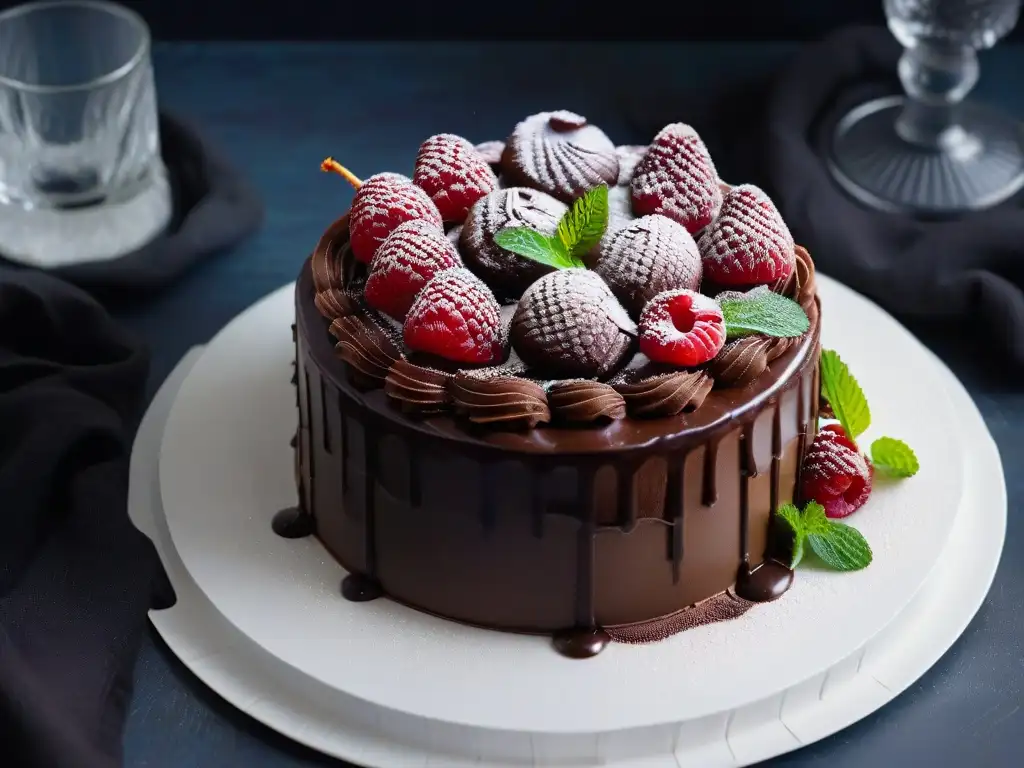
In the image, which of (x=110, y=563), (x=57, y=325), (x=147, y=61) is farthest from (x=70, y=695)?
(x=147, y=61)

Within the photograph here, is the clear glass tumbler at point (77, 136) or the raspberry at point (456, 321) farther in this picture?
the clear glass tumbler at point (77, 136)

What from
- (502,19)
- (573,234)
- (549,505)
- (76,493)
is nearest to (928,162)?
(502,19)

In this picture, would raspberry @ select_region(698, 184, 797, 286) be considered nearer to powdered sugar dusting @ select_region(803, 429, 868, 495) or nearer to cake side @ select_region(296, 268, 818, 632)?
cake side @ select_region(296, 268, 818, 632)

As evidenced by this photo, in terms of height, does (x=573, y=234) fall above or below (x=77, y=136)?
above

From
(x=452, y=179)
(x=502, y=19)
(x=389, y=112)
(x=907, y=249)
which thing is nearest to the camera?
(x=452, y=179)

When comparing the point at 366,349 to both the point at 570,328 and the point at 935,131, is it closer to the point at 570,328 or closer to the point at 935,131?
the point at 570,328

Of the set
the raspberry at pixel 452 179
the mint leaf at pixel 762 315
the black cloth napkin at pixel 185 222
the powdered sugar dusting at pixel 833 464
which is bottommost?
the black cloth napkin at pixel 185 222

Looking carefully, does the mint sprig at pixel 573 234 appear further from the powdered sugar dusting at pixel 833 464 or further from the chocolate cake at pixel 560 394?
the powdered sugar dusting at pixel 833 464

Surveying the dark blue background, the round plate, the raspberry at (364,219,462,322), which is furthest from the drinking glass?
the raspberry at (364,219,462,322)

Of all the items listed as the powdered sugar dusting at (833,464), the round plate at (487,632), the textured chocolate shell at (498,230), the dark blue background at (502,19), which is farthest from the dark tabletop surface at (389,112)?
the textured chocolate shell at (498,230)
